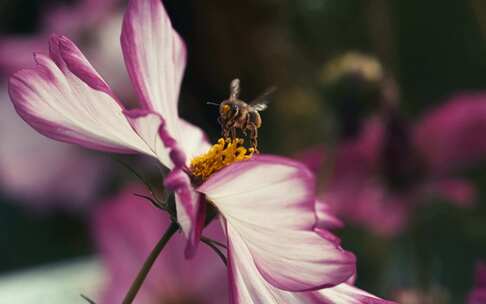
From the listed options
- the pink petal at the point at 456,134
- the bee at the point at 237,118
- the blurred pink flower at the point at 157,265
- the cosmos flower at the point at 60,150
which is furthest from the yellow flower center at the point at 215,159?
the cosmos flower at the point at 60,150

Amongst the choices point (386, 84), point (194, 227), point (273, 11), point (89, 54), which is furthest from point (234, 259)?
point (273, 11)

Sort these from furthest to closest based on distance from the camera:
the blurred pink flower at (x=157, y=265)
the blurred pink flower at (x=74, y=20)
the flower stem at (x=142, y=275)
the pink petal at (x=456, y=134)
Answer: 1. the blurred pink flower at (x=74, y=20)
2. the pink petal at (x=456, y=134)
3. the blurred pink flower at (x=157, y=265)
4. the flower stem at (x=142, y=275)

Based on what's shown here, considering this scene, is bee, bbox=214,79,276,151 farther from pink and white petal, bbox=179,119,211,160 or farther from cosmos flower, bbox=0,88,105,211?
cosmos flower, bbox=0,88,105,211

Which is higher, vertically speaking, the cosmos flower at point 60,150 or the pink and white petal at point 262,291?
the cosmos flower at point 60,150

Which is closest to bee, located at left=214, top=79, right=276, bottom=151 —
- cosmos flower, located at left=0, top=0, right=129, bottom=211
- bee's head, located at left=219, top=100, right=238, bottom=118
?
bee's head, located at left=219, top=100, right=238, bottom=118

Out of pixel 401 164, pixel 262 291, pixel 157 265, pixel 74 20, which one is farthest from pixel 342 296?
pixel 74 20

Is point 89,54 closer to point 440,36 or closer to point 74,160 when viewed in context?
point 74,160

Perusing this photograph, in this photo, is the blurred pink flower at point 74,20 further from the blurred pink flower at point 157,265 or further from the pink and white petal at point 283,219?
the pink and white petal at point 283,219

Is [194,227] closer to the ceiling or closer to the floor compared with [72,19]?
closer to the floor

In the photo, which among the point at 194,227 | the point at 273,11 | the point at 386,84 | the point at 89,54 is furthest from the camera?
the point at 273,11
